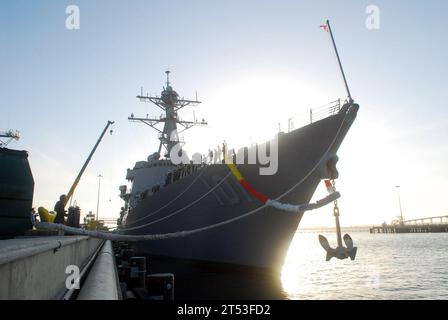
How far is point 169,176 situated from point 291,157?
10.4 metres

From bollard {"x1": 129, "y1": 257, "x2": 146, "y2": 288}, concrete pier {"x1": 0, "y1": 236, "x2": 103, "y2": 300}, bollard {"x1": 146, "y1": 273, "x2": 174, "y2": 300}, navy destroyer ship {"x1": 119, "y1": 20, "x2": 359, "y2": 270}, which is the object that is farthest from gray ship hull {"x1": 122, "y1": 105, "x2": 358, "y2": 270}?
concrete pier {"x1": 0, "y1": 236, "x2": 103, "y2": 300}

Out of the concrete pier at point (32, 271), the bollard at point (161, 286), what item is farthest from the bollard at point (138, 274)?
the concrete pier at point (32, 271)

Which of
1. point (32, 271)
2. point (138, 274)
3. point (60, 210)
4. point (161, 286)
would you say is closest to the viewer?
point (32, 271)

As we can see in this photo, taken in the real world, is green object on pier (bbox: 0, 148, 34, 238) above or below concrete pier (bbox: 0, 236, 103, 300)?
above

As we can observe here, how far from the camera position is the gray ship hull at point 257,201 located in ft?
36.3

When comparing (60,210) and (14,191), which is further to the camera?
(60,210)

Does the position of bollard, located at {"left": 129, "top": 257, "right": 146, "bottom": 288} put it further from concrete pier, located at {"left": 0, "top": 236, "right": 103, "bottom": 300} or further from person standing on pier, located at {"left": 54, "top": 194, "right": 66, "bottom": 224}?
concrete pier, located at {"left": 0, "top": 236, "right": 103, "bottom": 300}

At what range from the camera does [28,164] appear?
6.47 meters

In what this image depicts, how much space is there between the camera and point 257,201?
1293cm

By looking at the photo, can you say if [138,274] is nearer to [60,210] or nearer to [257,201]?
[60,210]

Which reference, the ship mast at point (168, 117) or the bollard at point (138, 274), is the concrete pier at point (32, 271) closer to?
the bollard at point (138, 274)

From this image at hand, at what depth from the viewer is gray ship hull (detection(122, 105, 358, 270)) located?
11078 mm

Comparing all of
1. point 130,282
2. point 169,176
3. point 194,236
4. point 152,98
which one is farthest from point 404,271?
point 152,98

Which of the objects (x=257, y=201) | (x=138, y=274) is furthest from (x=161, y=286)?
(x=257, y=201)
